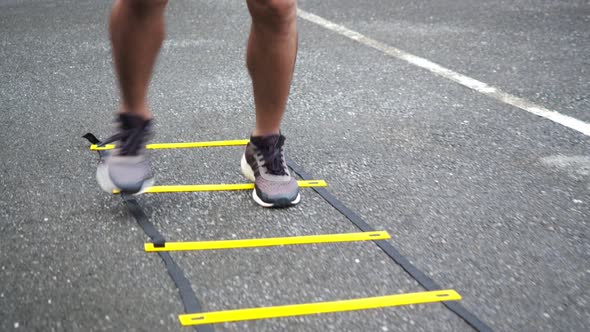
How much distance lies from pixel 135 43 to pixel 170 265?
0.81 m

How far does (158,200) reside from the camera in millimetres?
2686

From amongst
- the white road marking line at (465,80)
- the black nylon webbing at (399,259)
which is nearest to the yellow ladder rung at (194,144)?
the black nylon webbing at (399,259)

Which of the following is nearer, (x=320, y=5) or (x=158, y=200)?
(x=158, y=200)

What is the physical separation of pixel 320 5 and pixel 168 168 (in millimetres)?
4027

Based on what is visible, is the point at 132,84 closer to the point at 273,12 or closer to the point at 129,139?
the point at 129,139

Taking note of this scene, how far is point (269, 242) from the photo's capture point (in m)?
2.37

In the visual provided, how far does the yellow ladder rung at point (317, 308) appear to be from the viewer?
1.92 m

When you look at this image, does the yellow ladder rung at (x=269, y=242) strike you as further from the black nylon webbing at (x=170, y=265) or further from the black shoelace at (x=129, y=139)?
the black shoelace at (x=129, y=139)

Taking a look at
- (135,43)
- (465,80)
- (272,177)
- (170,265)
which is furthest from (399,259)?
(465,80)

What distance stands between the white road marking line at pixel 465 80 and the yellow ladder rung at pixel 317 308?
186 cm

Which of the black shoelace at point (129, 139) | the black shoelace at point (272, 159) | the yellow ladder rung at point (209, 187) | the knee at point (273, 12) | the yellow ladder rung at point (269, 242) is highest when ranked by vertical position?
the knee at point (273, 12)

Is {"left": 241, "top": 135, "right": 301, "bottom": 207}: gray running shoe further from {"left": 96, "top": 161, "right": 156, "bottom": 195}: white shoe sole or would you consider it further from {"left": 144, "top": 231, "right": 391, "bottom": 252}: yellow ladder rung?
{"left": 96, "top": 161, "right": 156, "bottom": 195}: white shoe sole

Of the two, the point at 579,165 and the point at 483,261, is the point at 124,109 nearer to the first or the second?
the point at 483,261

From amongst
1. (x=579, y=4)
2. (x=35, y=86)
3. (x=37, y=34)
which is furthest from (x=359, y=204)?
(x=579, y=4)
